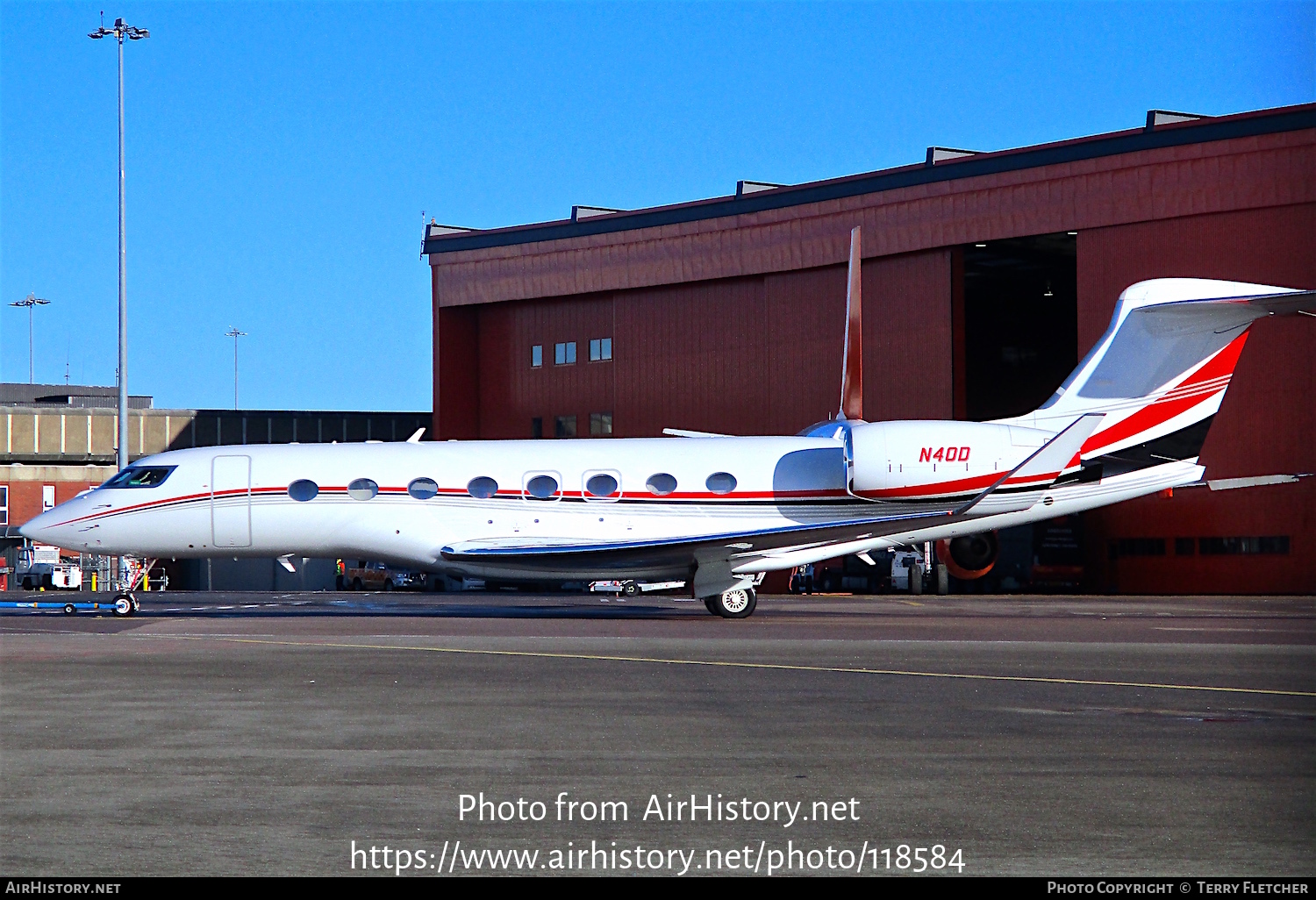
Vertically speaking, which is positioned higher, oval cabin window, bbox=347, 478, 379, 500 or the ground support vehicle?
oval cabin window, bbox=347, 478, 379, 500

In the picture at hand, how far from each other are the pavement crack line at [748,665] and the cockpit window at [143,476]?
18.7ft

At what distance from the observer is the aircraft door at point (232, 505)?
24.1 meters

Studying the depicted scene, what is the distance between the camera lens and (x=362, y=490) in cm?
2406

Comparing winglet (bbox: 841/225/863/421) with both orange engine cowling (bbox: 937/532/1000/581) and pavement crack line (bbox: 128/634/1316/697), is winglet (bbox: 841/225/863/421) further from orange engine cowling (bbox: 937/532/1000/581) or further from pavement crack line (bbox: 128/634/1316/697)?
pavement crack line (bbox: 128/634/1316/697)

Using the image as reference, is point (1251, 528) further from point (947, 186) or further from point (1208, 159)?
point (947, 186)

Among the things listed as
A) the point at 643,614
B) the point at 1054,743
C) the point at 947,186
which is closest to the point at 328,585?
the point at 947,186

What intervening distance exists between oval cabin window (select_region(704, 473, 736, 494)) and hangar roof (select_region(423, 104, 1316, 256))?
63.8 feet

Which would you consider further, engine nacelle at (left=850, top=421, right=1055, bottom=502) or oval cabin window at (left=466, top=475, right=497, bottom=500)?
oval cabin window at (left=466, top=475, right=497, bottom=500)

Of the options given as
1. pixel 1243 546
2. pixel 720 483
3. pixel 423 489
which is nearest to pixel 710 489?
pixel 720 483

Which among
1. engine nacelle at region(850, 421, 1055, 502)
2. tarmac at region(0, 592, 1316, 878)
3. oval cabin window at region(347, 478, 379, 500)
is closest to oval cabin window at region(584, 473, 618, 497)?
oval cabin window at region(347, 478, 379, 500)

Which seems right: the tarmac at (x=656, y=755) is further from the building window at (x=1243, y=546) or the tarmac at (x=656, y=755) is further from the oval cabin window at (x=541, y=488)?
the building window at (x=1243, y=546)

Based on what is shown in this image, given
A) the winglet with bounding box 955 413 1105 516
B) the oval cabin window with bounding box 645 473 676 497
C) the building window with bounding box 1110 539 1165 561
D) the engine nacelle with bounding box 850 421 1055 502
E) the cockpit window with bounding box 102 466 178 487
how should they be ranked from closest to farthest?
the winglet with bounding box 955 413 1105 516 < the engine nacelle with bounding box 850 421 1055 502 < the oval cabin window with bounding box 645 473 676 497 < the cockpit window with bounding box 102 466 178 487 < the building window with bounding box 1110 539 1165 561

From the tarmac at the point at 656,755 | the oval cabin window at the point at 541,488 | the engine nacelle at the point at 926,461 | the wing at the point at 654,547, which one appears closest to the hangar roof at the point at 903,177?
the engine nacelle at the point at 926,461

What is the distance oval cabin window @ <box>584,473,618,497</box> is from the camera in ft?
79.6
